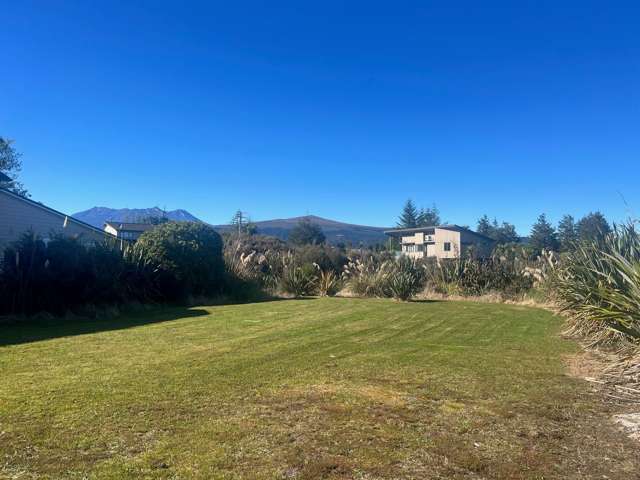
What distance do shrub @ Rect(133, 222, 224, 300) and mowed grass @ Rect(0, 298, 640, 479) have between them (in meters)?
5.80

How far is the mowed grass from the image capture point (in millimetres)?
3076

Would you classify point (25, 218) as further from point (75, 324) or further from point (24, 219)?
point (75, 324)

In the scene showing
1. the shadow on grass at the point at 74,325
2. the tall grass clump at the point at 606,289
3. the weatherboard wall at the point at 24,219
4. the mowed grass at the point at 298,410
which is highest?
the weatherboard wall at the point at 24,219

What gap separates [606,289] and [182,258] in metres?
11.1

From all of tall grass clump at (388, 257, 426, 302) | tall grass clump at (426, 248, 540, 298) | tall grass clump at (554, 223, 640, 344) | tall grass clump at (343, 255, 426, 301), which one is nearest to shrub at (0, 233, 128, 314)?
tall grass clump at (343, 255, 426, 301)

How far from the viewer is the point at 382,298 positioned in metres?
15.4

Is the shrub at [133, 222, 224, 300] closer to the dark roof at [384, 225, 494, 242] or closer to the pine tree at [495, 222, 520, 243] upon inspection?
the dark roof at [384, 225, 494, 242]

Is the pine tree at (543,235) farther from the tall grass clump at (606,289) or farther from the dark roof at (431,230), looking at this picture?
the tall grass clump at (606,289)

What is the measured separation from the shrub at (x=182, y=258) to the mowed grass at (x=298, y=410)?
5.80m

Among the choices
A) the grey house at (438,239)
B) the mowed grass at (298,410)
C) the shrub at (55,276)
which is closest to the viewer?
the mowed grass at (298,410)

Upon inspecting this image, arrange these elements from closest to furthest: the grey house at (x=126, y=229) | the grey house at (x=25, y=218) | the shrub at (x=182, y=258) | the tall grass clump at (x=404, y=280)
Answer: the shrub at (x=182, y=258)
the tall grass clump at (x=404, y=280)
the grey house at (x=25, y=218)
the grey house at (x=126, y=229)

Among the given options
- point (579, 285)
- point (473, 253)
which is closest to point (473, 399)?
point (579, 285)

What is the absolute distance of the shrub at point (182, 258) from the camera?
1377cm

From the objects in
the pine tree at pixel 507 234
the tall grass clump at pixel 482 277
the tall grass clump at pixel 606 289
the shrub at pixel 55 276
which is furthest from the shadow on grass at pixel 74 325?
the pine tree at pixel 507 234
